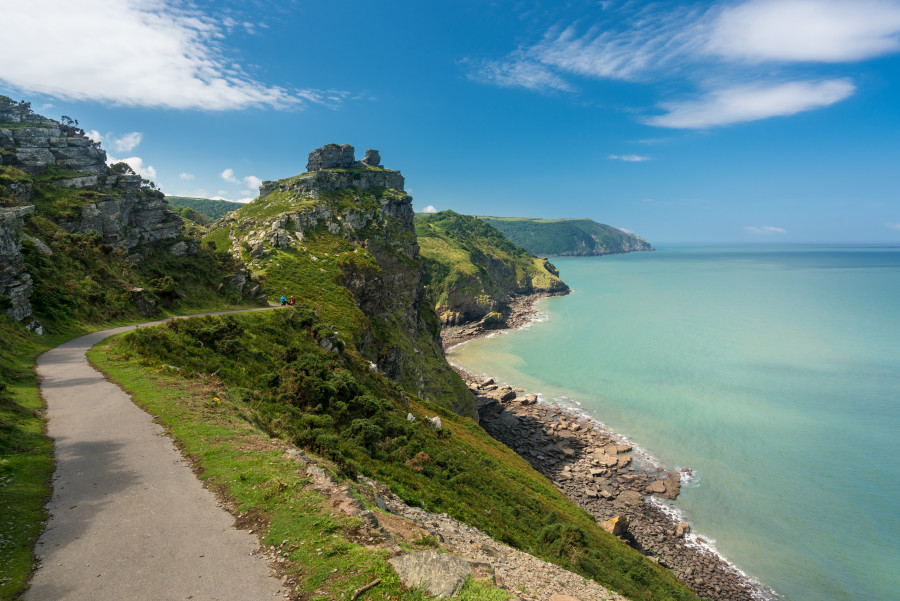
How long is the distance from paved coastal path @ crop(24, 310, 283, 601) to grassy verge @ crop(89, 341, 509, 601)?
49 cm

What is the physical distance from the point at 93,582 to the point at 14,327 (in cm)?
2334

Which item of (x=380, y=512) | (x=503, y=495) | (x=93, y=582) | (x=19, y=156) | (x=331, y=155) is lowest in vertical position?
(x=503, y=495)

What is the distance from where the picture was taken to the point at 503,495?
1025 inches

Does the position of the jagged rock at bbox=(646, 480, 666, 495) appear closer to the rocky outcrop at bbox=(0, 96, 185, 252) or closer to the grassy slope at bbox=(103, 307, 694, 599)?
the grassy slope at bbox=(103, 307, 694, 599)

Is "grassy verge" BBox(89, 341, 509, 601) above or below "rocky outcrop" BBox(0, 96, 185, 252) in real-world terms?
below

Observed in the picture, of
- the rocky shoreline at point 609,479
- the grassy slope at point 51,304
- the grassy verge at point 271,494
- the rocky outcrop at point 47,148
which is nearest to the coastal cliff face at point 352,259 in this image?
the grassy slope at point 51,304

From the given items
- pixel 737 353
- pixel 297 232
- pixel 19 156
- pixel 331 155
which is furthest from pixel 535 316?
pixel 19 156

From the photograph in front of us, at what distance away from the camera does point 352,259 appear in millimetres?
62719

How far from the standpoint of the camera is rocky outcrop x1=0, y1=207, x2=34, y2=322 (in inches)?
894

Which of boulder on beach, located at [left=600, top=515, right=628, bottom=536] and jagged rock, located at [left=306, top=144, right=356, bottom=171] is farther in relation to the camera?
jagged rock, located at [left=306, top=144, right=356, bottom=171]

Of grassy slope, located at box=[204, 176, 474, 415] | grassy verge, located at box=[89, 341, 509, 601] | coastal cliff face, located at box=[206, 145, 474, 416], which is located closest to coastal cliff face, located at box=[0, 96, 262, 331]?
grassy slope, located at box=[204, 176, 474, 415]

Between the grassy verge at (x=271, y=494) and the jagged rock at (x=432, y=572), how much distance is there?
22cm

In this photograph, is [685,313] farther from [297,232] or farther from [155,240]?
[155,240]

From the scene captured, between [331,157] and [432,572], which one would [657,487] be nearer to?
[432,572]
